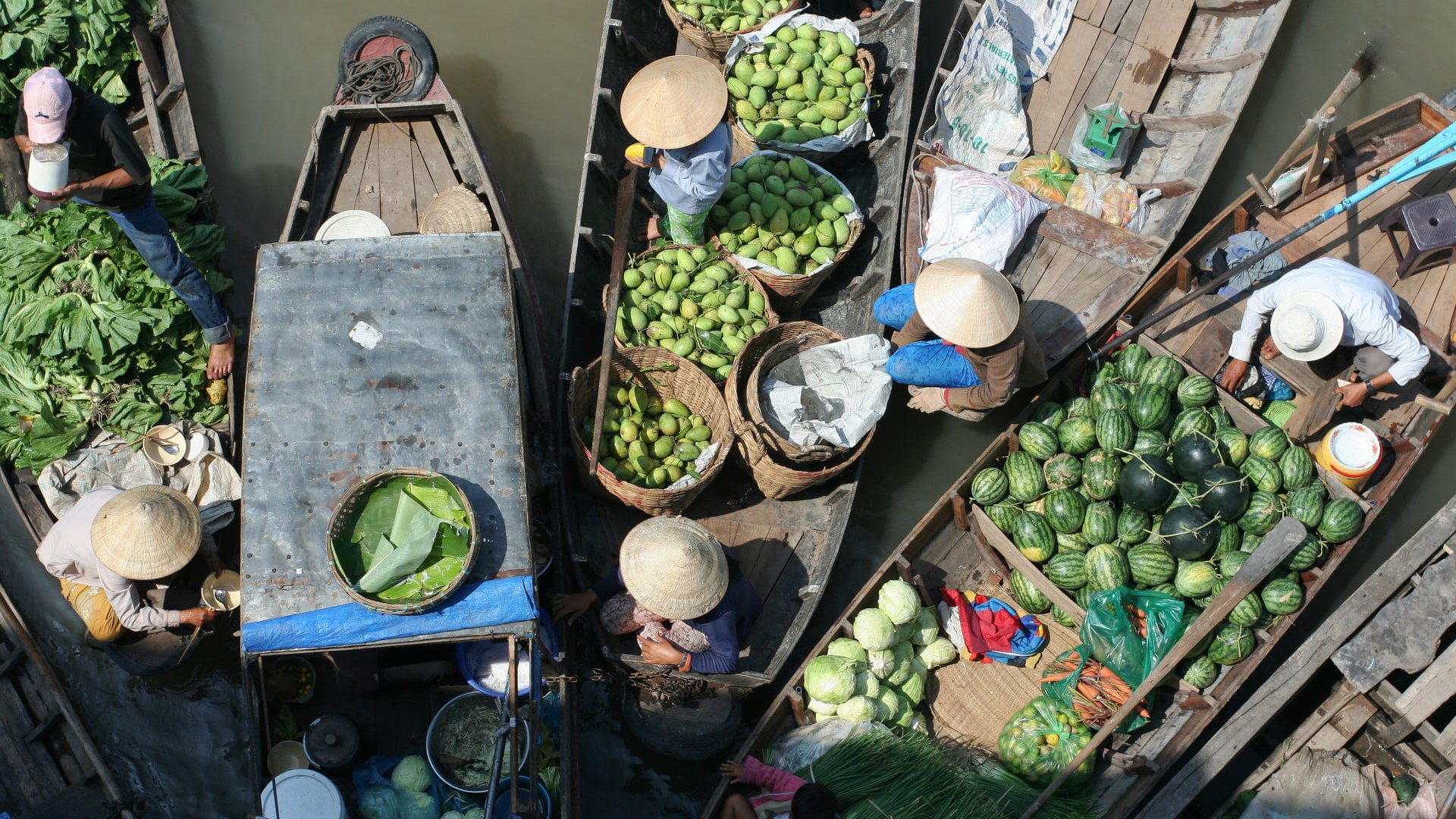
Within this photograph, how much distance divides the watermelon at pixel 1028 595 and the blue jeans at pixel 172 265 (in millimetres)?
4863

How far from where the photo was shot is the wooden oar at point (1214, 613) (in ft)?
15.3

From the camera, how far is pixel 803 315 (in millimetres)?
6605

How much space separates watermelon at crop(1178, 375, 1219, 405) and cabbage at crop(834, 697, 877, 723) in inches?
104

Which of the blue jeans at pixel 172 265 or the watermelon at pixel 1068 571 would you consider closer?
the blue jeans at pixel 172 265

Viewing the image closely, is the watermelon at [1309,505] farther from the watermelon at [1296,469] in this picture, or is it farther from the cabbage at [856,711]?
the cabbage at [856,711]

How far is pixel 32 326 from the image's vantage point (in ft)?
18.0

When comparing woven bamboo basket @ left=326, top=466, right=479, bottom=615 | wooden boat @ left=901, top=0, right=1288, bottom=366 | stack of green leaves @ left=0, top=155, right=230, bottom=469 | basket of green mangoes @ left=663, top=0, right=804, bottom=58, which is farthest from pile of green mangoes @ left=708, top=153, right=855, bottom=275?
stack of green leaves @ left=0, top=155, right=230, bottom=469

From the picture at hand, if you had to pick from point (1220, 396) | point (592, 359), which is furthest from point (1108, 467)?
point (592, 359)

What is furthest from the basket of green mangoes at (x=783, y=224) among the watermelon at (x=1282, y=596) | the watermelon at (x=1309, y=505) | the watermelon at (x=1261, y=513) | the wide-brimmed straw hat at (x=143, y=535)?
the wide-brimmed straw hat at (x=143, y=535)

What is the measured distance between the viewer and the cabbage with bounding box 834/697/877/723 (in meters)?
5.08

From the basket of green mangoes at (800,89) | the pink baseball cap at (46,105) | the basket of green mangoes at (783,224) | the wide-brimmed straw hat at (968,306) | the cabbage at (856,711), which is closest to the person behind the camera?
the pink baseball cap at (46,105)

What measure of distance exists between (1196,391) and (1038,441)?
0.99 m

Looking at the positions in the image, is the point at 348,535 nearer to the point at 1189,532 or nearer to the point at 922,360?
the point at 922,360

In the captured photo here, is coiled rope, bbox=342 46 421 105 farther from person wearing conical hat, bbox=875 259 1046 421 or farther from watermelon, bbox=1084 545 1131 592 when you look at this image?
watermelon, bbox=1084 545 1131 592
